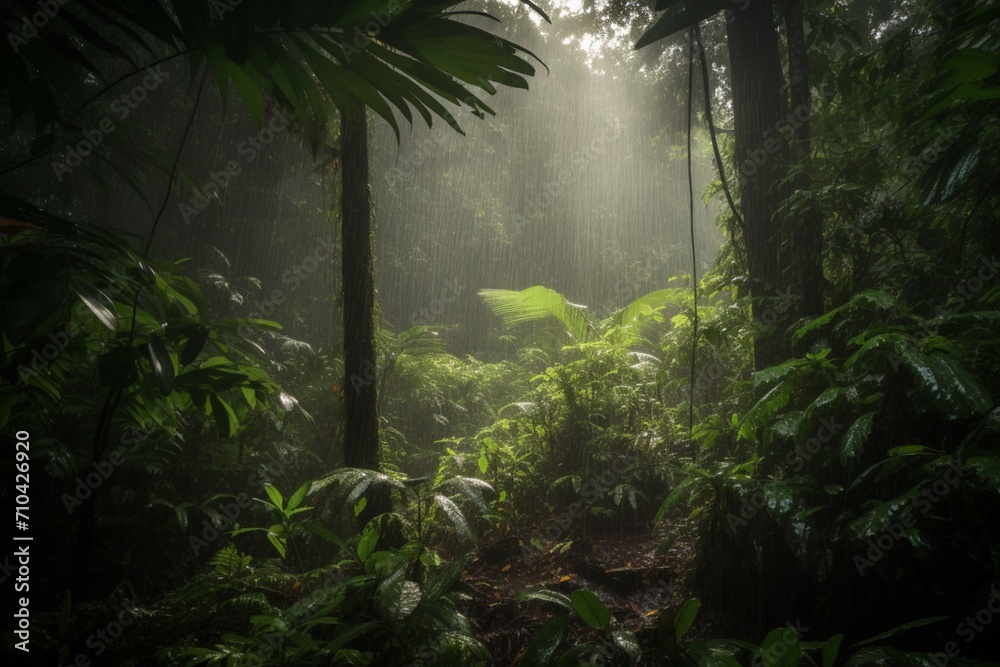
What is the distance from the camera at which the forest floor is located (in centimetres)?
244

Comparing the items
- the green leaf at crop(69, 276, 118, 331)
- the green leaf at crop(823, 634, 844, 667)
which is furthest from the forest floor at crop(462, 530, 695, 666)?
the green leaf at crop(69, 276, 118, 331)

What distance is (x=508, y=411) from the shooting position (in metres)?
→ 6.96

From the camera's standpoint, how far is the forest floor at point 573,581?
96.0 inches

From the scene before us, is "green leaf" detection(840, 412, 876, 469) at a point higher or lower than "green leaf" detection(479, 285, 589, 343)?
lower

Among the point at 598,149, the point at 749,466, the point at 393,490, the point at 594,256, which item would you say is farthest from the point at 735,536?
the point at 598,149

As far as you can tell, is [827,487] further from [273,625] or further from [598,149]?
[598,149]

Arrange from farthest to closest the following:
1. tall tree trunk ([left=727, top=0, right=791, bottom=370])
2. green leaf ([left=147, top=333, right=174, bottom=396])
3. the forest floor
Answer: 1. tall tree trunk ([left=727, top=0, right=791, bottom=370])
2. the forest floor
3. green leaf ([left=147, top=333, right=174, bottom=396])

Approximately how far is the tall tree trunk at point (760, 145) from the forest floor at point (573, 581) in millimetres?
1459

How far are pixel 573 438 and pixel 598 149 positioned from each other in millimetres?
14372

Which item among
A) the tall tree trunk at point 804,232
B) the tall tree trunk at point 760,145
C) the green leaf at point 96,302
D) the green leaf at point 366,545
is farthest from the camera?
the tall tree trunk at point 760,145

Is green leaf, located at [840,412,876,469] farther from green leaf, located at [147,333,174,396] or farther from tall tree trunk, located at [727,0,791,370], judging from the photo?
green leaf, located at [147,333,174,396]

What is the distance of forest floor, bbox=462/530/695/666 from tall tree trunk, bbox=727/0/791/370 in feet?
4.79

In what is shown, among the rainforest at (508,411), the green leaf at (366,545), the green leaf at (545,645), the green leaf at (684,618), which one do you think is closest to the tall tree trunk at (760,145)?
the rainforest at (508,411)

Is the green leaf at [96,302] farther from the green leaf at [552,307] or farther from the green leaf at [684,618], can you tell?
the green leaf at [552,307]
